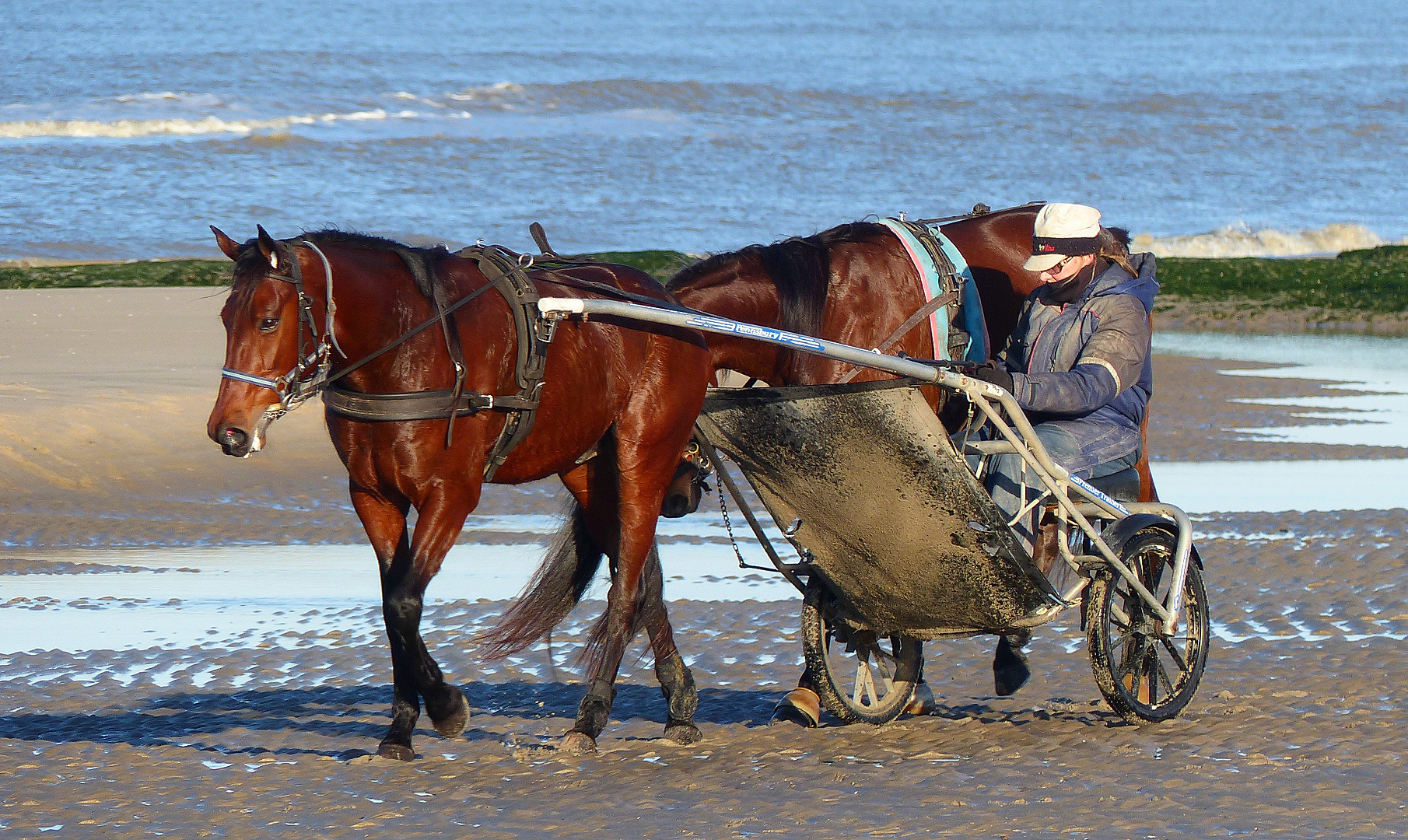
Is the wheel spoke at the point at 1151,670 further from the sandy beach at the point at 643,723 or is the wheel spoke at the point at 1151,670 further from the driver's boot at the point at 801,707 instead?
the driver's boot at the point at 801,707

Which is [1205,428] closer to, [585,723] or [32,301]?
[585,723]

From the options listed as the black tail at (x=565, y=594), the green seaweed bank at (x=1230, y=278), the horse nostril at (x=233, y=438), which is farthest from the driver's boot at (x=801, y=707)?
the green seaweed bank at (x=1230, y=278)

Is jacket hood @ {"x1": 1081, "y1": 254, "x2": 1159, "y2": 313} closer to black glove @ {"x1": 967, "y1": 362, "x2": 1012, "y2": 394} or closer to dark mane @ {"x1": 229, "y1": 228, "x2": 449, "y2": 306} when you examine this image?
black glove @ {"x1": 967, "y1": 362, "x2": 1012, "y2": 394}

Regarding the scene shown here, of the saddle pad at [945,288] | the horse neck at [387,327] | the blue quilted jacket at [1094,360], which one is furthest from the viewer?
the saddle pad at [945,288]

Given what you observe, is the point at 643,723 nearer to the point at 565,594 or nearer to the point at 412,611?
the point at 565,594

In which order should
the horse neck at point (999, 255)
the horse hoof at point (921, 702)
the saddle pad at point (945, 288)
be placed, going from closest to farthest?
the horse hoof at point (921, 702)
the saddle pad at point (945, 288)
the horse neck at point (999, 255)

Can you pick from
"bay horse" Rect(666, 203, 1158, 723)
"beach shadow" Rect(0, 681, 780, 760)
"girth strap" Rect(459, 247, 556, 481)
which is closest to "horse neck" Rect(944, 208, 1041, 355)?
"bay horse" Rect(666, 203, 1158, 723)

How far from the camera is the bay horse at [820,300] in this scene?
6.07m

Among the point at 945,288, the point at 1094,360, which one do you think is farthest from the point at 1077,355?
the point at 945,288

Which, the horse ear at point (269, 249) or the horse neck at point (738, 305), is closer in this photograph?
the horse ear at point (269, 249)

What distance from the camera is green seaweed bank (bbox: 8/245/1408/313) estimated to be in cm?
2077

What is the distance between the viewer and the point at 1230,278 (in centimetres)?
2264

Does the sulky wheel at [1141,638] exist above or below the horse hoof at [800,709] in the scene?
above

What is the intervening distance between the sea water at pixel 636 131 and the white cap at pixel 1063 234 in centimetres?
2015
